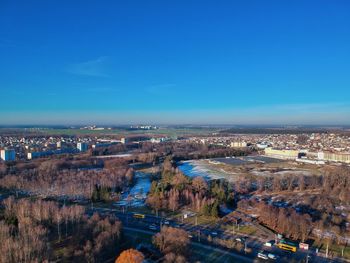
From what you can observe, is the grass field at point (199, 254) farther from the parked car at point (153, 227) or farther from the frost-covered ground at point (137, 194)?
the frost-covered ground at point (137, 194)

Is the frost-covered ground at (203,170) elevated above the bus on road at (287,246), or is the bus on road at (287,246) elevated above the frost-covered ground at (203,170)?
the frost-covered ground at (203,170)

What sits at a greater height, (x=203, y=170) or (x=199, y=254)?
(x=203, y=170)

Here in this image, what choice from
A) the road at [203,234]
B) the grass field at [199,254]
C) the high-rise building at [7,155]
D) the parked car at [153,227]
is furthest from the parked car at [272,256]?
the high-rise building at [7,155]

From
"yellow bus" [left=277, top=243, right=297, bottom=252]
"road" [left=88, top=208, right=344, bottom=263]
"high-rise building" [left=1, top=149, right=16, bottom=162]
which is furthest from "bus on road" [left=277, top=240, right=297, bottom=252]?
"high-rise building" [left=1, top=149, right=16, bottom=162]

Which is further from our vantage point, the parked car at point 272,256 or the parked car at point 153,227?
the parked car at point 153,227

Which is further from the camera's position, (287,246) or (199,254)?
(287,246)

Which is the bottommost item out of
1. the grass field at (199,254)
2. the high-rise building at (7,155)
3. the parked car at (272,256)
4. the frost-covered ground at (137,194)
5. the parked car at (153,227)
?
the parked car at (272,256)

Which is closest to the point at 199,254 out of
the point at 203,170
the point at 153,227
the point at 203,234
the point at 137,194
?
the point at 203,234

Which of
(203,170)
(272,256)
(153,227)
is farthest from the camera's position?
(203,170)

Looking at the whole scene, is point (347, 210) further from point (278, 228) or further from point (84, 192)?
point (84, 192)

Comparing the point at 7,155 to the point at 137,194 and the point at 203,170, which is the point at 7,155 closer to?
the point at 203,170

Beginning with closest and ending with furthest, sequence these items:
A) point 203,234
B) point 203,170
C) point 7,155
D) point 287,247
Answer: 1. point 287,247
2. point 203,234
3. point 203,170
4. point 7,155
